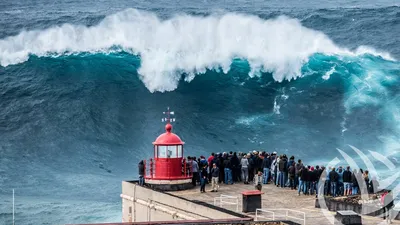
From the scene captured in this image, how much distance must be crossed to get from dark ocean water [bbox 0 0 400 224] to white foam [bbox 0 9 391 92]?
0.31 feet

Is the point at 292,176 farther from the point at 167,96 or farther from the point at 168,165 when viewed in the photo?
the point at 167,96

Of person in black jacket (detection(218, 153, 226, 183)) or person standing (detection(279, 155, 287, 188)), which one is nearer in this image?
person standing (detection(279, 155, 287, 188))

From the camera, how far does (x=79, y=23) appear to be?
240 feet

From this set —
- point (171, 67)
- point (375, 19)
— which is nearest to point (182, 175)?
point (171, 67)

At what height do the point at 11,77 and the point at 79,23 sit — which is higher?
the point at 79,23

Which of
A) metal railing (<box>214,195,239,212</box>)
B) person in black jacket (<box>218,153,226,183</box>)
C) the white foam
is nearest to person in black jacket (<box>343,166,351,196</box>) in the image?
metal railing (<box>214,195,239,212</box>)

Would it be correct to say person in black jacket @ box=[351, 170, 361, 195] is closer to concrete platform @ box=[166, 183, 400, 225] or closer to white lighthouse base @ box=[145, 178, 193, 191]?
concrete platform @ box=[166, 183, 400, 225]

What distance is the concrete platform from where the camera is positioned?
31283 mm

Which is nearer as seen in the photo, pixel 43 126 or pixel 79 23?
pixel 43 126

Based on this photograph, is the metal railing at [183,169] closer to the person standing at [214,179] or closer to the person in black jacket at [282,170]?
the person standing at [214,179]

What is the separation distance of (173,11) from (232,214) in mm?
52651

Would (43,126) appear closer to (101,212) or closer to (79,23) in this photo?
(101,212)

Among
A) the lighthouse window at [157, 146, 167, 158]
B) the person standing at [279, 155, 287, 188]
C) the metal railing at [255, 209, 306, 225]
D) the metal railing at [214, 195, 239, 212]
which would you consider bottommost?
the metal railing at [255, 209, 306, 225]

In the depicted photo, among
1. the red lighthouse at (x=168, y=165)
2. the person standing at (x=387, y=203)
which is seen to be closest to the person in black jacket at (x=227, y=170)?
the red lighthouse at (x=168, y=165)
